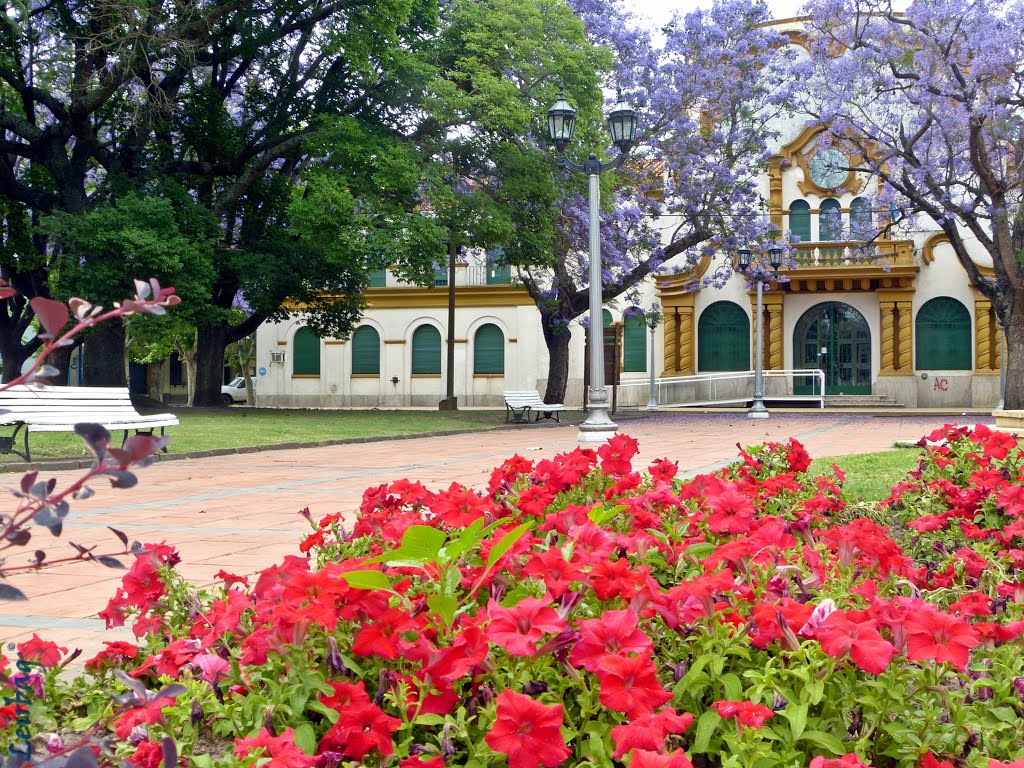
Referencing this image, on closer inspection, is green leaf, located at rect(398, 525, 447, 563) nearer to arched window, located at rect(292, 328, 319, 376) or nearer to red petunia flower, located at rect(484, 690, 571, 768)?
red petunia flower, located at rect(484, 690, 571, 768)

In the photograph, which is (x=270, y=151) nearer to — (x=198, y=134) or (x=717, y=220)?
(x=198, y=134)

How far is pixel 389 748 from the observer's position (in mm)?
1729

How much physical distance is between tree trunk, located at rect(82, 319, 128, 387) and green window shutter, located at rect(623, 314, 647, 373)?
18241mm

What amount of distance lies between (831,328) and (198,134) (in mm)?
21380

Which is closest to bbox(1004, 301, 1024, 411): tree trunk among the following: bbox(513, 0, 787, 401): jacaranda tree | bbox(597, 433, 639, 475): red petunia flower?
bbox(513, 0, 787, 401): jacaranda tree

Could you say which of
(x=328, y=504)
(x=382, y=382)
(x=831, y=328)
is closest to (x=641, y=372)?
(x=831, y=328)

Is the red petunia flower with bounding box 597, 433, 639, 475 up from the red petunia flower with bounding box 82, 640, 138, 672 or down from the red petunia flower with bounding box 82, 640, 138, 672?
up

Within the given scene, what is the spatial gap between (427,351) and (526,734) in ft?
117

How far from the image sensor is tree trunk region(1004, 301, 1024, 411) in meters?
23.8

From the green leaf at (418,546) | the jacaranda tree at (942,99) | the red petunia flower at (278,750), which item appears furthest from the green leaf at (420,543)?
the jacaranda tree at (942,99)

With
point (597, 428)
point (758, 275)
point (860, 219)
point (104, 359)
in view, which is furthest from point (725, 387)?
point (104, 359)

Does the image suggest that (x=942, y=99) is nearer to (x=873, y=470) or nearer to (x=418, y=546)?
(x=873, y=470)

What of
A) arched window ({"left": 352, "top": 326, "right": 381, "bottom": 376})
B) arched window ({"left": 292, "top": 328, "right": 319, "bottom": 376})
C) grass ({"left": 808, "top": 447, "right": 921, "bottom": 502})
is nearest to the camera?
grass ({"left": 808, "top": 447, "right": 921, "bottom": 502})

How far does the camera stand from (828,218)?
34.3 meters
